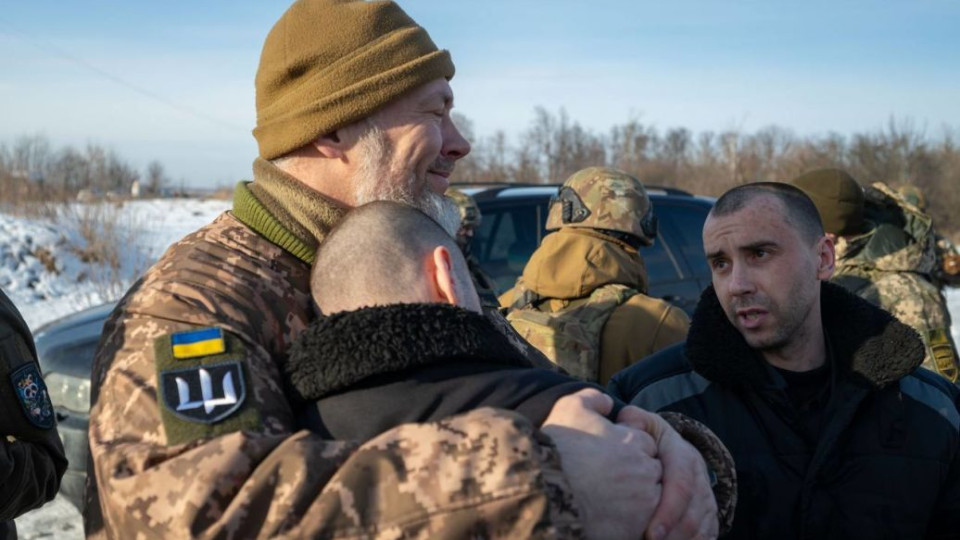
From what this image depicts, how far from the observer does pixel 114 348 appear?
1641 mm

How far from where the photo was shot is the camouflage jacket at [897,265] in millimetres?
5375

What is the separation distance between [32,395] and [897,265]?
15.8ft

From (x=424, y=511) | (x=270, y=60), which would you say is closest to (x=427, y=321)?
(x=424, y=511)

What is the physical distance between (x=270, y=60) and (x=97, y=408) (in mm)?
862

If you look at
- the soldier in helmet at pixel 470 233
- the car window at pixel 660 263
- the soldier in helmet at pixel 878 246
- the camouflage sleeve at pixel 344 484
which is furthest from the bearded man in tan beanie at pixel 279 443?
the car window at pixel 660 263

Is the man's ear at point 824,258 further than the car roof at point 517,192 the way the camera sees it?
No

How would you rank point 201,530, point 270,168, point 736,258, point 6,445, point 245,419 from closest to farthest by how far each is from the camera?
point 201,530
point 245,419
point 270,168
point 6,445
point 736,258

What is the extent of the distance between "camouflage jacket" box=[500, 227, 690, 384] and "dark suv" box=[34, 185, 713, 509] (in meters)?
2.17

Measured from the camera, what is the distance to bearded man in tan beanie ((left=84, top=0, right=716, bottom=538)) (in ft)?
4.51

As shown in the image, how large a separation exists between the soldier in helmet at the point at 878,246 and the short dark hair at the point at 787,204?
229cm

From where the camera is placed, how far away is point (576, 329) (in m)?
4.00

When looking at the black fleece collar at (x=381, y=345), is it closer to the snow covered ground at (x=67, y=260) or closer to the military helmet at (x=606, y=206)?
the military helmet at (x=606, y=206)

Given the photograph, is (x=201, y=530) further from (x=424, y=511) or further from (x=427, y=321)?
(x=427, y=321)

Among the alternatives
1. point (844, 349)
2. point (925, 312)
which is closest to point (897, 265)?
point (925, 312)
